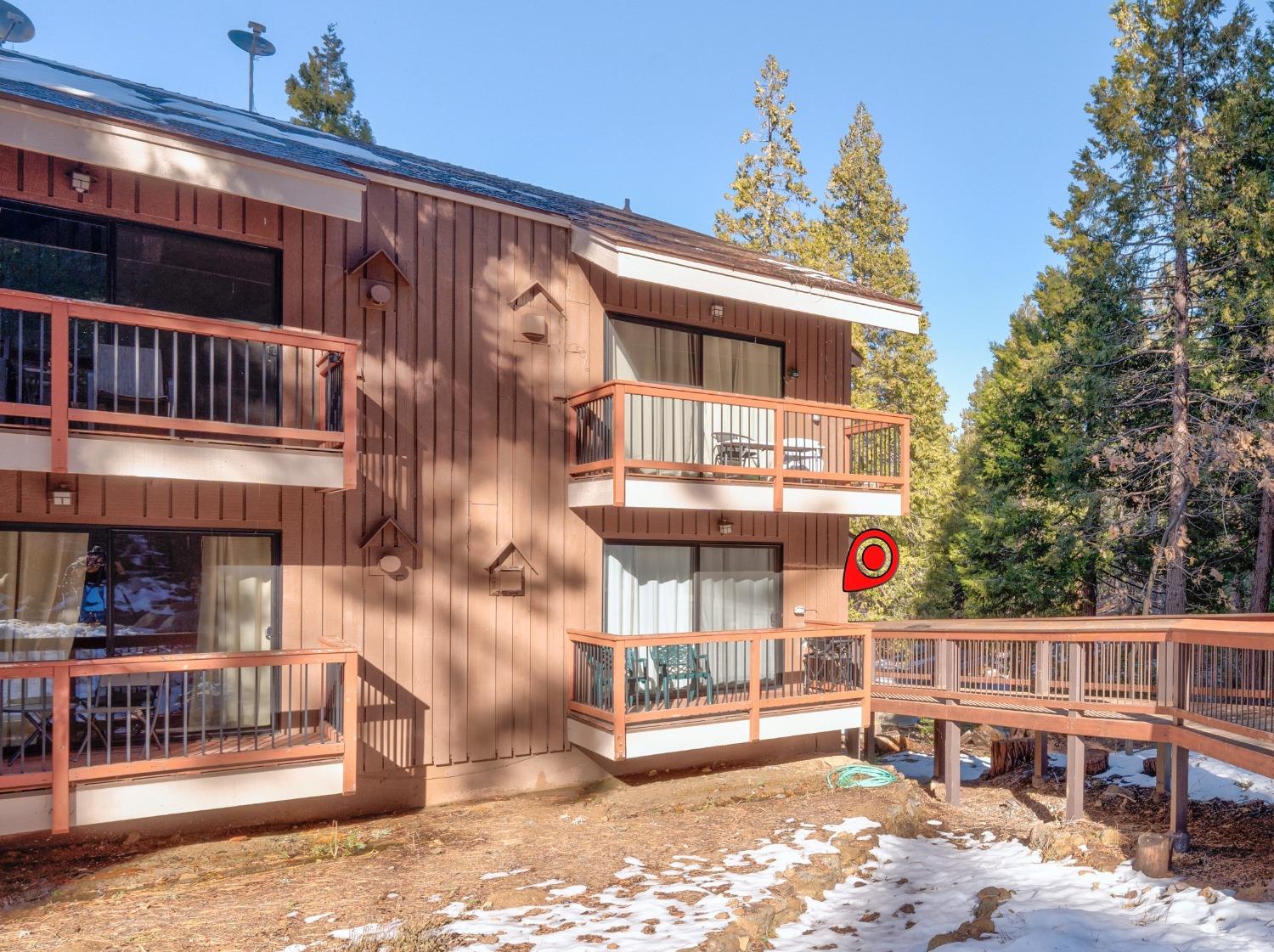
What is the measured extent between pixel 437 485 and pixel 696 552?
3.59 m

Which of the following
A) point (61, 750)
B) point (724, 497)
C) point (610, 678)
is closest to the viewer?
point (61, 750)

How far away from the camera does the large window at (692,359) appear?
1052 cm

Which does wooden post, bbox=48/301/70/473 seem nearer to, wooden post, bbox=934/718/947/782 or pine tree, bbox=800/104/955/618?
wooden post, bbox=934/718/947/782

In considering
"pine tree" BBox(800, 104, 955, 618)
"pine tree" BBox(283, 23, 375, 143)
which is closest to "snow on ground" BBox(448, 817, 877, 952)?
"pine tree" BBox(800, 104, 955, 618)

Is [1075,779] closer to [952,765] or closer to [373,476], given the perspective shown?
Result: [952,765]

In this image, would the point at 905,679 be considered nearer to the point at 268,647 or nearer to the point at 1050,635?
the point at 1050,635

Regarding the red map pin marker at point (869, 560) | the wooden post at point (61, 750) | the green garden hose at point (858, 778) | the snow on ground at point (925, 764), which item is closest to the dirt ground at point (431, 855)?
the green garden hose at point (858, 778)

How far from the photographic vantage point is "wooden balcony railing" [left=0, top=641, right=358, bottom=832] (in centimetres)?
605

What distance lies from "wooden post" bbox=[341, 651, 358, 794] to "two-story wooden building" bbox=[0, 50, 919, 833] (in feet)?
0.11

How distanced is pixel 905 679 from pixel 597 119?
26.2m

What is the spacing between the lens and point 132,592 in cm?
732

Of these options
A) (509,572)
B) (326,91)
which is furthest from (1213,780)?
(326,91)

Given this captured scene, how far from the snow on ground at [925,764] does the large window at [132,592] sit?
10144mm

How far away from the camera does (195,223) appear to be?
7.76 m
